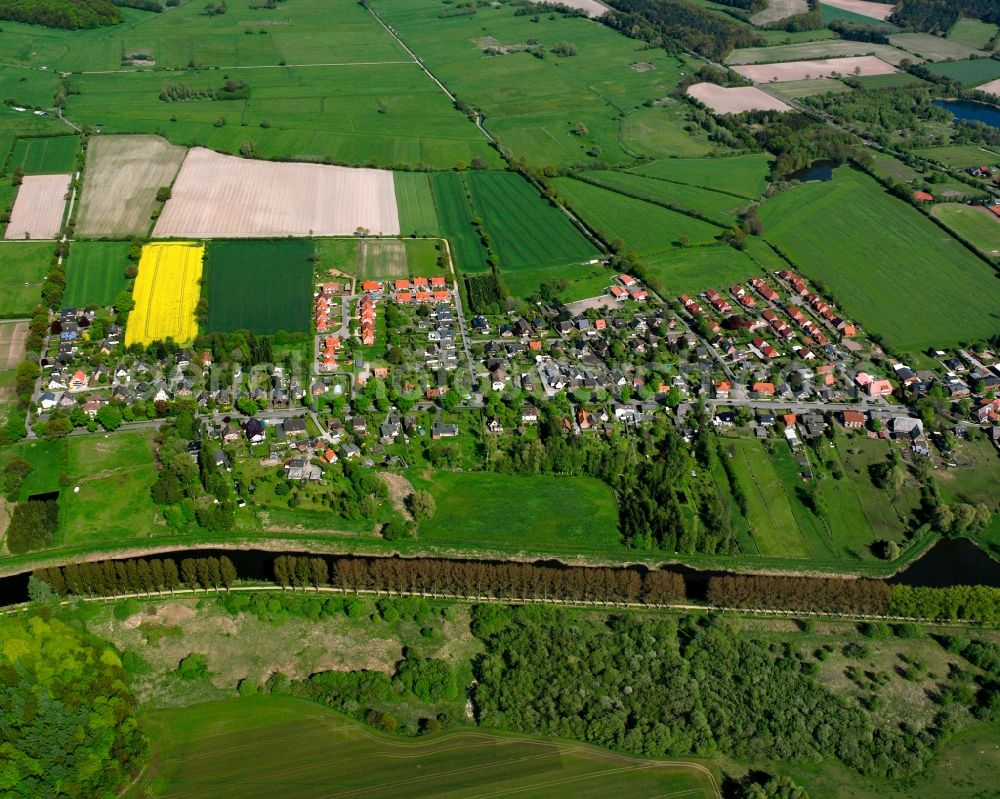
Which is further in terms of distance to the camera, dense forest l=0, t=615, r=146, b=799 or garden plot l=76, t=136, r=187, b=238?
garden plot l=76, t=136, r=187, b=238

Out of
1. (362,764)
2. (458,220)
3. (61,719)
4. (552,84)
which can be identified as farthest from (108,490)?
(552,84)

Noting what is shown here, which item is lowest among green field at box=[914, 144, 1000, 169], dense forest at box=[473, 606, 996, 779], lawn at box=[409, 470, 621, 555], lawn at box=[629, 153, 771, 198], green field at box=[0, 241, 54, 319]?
dense forest at box=[473, 606, 996, 779]

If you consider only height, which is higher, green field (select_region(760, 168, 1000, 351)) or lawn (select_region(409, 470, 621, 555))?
green field (select_region(760, 168, 1000, 351))

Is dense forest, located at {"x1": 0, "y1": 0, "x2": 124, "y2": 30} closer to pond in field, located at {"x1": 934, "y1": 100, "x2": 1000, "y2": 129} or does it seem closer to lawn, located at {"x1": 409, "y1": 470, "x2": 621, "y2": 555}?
lawn, located at {"x1": 409, "y1": 470, "x2": 621, "y2": 555}

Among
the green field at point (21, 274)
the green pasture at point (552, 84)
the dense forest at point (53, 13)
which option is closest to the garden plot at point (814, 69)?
the green pasture at point (552, 84)

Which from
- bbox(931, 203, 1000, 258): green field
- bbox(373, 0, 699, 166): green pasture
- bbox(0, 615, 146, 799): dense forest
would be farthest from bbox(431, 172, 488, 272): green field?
bbox(931, 203, 1000, 258): green field

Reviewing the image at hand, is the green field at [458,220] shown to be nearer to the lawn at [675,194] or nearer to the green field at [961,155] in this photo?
the lawn at [675,194]

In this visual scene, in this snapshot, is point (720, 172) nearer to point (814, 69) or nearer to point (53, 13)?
point (814, 69)
